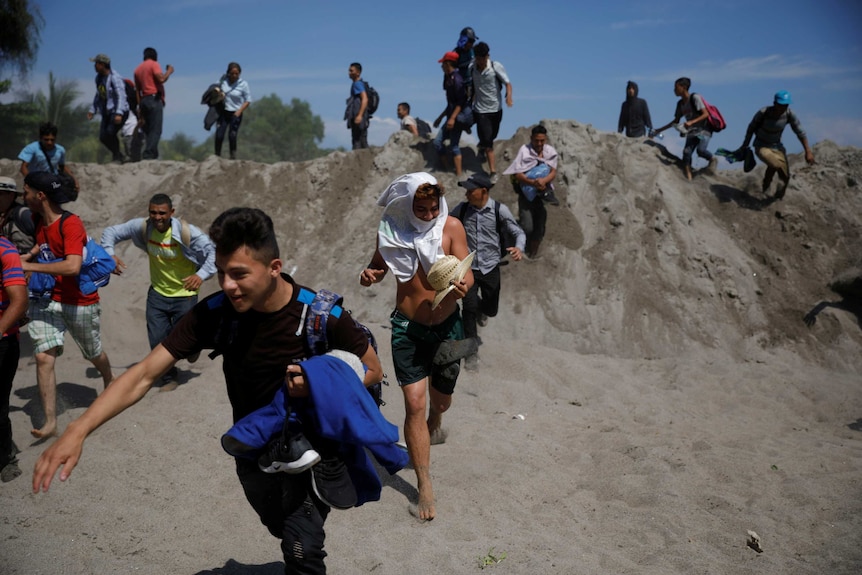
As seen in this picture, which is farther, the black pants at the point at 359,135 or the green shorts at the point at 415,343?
the black pants at the point at 359,135

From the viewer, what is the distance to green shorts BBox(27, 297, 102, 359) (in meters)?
6.00

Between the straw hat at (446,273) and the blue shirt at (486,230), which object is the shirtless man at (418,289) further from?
the blue shirt at (486,230)

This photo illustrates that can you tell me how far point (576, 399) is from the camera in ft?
26.0

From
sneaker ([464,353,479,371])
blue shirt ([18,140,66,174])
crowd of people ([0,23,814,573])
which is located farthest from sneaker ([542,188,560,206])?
blue shirt ([18,140,66,174])

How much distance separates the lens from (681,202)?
11.3m

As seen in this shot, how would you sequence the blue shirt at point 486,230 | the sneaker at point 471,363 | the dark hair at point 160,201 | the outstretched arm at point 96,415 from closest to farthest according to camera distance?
1. the outstretched arm at point 96,415
2. the dark hair at point 160,201
3. the blue shirt at point 486,230
4. the sneaker at point 471,363

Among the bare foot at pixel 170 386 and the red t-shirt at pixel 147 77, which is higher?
the red t-shirt at pixel 147 77

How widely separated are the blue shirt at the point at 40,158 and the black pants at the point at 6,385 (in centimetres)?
641

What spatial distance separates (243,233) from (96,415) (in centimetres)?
88

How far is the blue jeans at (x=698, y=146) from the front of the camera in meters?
11.5

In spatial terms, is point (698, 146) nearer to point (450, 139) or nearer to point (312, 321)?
point (450, 139)

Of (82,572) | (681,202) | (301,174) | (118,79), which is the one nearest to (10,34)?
(118,79)

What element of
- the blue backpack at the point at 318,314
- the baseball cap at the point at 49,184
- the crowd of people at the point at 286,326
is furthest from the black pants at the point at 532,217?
the blue backpack at the point at 318,314

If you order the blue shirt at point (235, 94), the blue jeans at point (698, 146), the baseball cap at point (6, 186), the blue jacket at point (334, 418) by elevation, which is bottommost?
the blue jacket at point (334, 418)
